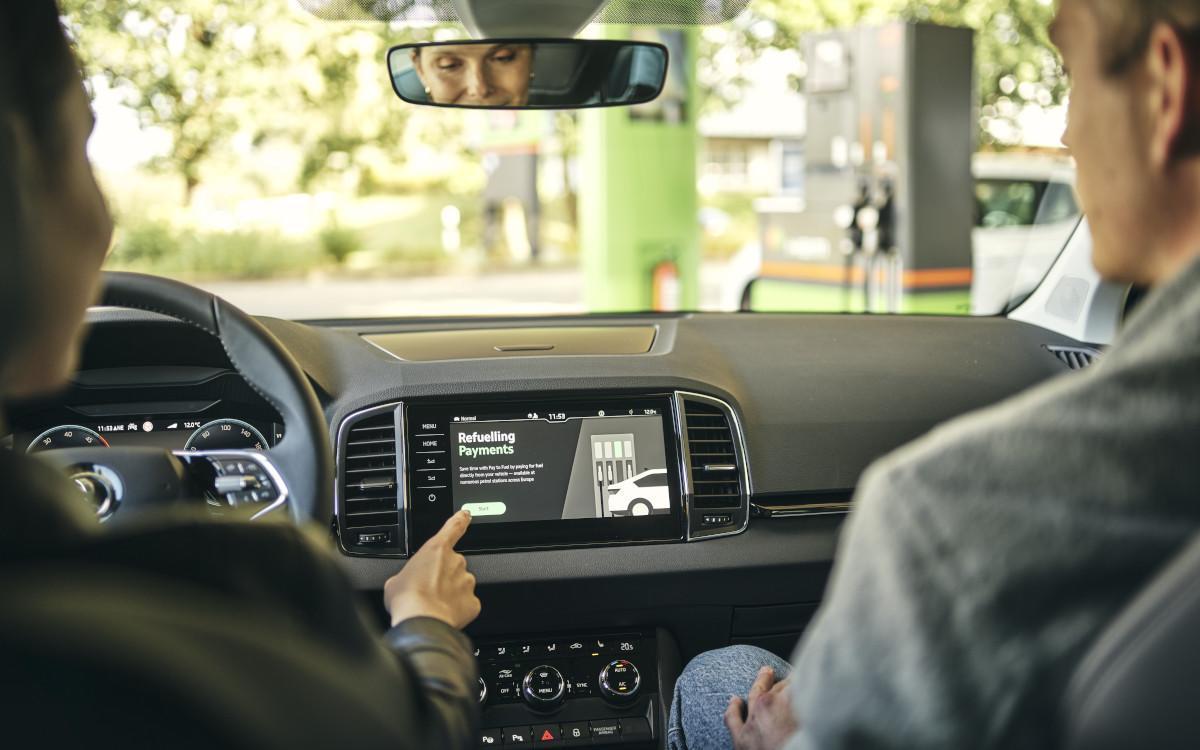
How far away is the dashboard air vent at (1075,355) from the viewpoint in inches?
130

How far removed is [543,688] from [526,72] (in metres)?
1.41

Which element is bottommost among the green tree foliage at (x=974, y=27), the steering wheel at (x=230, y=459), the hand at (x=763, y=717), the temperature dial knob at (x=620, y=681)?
the temperature dial knob at (x=620, y=681)

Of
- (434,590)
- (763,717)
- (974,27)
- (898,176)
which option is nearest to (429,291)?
(974,27)

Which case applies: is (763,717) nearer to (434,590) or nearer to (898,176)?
(434,590)

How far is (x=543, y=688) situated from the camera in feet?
9.26

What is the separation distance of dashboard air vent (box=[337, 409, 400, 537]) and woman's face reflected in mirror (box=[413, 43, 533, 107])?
75 cm

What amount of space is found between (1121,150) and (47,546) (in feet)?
3.32

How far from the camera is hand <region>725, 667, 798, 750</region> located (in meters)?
2.07

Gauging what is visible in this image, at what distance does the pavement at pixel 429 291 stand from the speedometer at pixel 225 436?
444 inches

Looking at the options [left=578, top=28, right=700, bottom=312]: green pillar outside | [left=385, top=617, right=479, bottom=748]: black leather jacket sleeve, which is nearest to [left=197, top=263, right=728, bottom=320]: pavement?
[left=578, top=28, right=700, bottom=312]: green pillar outside

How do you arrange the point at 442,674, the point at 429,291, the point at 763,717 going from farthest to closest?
1. the point at 429,291
2. the point at 763,717
3. the point at 442,674

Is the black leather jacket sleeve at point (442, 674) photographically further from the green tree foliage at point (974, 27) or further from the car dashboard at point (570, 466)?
the green tree foliage at point (974, 27)

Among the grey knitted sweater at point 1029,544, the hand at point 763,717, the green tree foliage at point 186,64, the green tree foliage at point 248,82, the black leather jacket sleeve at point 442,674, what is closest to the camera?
the grey knitted sweater at point 1029,544

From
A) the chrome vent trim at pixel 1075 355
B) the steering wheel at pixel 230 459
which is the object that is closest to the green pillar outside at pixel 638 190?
the chrome vent trim at pixel 1075 355
